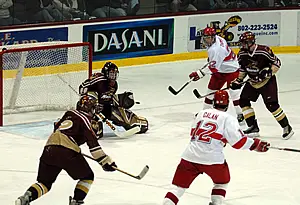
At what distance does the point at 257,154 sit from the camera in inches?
308

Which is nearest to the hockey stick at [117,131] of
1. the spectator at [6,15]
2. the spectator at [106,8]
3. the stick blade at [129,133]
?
the stick blade at [129,133]

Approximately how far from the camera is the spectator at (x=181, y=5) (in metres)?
12.5

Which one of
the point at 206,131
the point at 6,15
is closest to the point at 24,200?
the point at 206,131

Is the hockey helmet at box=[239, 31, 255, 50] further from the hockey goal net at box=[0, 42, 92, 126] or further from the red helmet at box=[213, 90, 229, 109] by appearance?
the red helmet at box=[213, 90, 229, 109]

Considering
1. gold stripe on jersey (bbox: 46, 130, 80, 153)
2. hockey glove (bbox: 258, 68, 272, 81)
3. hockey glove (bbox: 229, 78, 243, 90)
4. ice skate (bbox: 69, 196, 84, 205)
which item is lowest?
ice skate (bbox: 69, 196, 84, 205)

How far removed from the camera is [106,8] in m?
11.9

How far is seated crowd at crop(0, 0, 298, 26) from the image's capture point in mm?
11047

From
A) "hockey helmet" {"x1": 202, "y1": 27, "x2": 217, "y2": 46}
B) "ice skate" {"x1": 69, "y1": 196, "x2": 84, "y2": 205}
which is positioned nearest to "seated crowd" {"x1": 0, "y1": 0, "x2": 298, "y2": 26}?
"hockey helmet" {"x1": 202, "y1": 27, "x2": 217, "y2": 46}

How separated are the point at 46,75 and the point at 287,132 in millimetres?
2561

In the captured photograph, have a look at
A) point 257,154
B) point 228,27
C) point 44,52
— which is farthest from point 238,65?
point 228,27

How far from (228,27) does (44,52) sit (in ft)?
13.9

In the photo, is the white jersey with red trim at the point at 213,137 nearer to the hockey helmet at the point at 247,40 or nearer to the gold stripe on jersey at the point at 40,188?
the gold stripe on jersey at the point at 40,188

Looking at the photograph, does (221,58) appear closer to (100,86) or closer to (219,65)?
(219,65)

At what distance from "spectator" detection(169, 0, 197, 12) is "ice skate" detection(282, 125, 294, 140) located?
441 centimetres
